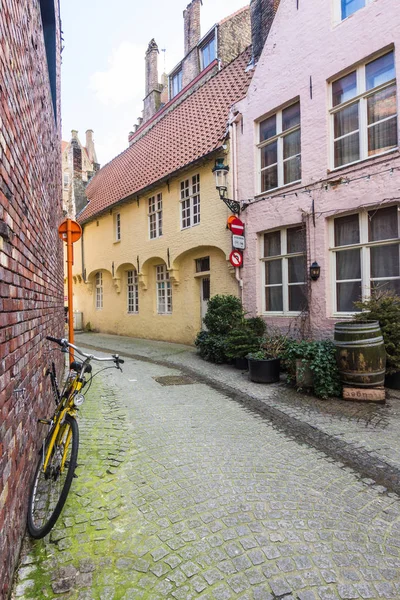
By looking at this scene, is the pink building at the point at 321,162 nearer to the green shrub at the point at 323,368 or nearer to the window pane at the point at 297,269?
the window pane at the point at 297,269

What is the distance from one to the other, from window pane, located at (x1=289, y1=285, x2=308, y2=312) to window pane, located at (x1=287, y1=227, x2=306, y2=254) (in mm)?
862

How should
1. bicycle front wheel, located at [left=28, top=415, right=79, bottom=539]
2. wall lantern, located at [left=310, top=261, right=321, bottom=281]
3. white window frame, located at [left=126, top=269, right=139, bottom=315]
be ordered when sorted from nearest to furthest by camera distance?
1. bicycle front wheel, located at [left=28, top=415, right=79, bottom=539]
2. wall lantern, located at [left=310, top=261, right=321, bottom=281]
3. white window frame, located at [left=126, top=269, right=139, bottom=315]

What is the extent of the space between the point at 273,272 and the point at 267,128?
149 inches

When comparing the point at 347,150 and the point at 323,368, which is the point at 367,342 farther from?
the point at 347,150

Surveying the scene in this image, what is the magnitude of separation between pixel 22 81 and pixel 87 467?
3369 mm

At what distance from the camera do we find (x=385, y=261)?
6578 mm

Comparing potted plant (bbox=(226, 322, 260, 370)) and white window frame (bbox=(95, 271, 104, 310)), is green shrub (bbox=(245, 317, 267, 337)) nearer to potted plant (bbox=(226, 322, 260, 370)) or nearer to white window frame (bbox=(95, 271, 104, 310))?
potted plant (bbox=(226, 322, 260, 370))

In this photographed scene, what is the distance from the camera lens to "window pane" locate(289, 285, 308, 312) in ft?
25.5

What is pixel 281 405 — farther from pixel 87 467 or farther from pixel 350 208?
pixel 350 208

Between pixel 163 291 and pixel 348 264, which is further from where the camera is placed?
pixel 163 291

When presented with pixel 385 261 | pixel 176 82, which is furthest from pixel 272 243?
pixel 176 82

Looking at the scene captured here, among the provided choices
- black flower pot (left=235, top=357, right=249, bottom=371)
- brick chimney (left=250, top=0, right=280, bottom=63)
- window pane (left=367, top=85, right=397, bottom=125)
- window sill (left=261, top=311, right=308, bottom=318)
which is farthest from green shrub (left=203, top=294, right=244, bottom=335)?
brick chimney (left=250, top=0, right=280, bottom=63)

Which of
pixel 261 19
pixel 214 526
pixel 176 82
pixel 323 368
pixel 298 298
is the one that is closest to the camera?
pixel 214 526

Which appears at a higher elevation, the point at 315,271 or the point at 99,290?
the point at 99,290
